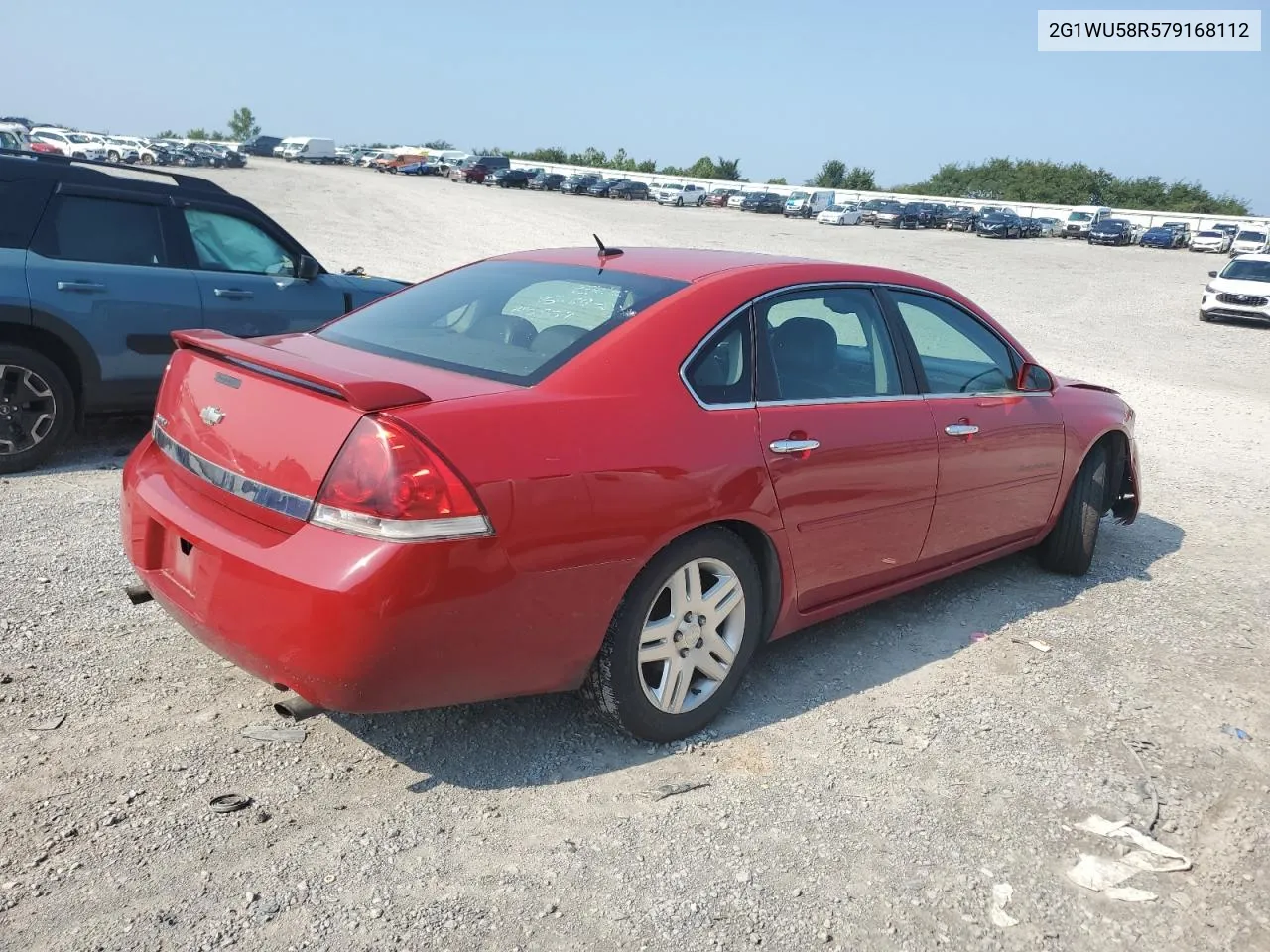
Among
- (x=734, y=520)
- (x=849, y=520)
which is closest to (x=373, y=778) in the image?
(x=734, y=520)

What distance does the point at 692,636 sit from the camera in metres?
3.45

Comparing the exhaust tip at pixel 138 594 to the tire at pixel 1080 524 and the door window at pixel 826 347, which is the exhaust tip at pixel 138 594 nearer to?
the door window at pixel 826 347

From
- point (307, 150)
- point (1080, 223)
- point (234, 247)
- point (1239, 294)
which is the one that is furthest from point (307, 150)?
point (234, 247)

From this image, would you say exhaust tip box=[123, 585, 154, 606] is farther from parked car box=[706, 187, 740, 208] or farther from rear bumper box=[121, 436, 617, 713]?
parked car box=[706, 187, 740, 208]

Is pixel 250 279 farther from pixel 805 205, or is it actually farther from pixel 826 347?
pixel 805 205

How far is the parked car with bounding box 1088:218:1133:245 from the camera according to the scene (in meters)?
50.4

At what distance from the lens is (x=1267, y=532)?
22.0ft

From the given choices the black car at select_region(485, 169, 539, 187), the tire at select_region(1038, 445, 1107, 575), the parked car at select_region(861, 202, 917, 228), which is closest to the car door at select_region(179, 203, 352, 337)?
the tire at select_region(1038, 445, 1107, 575)

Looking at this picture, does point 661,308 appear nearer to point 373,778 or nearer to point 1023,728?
point 373,778

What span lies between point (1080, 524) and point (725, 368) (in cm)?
270

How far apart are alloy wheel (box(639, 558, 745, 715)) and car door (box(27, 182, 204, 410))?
4347 millimetres

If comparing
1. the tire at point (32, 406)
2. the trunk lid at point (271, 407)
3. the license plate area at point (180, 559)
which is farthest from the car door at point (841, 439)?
the tire at point (32, 406)

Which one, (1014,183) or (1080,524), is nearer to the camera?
(1080,524)

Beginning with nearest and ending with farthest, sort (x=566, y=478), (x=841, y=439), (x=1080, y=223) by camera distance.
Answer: (x=566, y=478)
(x=841, y=439)
(x=1080, y=223)
